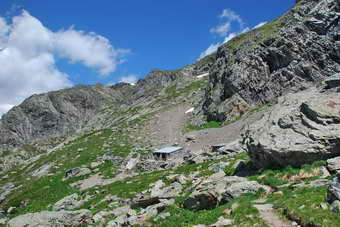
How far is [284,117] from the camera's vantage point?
24.1m

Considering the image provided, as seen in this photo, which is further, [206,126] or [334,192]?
[206,126]

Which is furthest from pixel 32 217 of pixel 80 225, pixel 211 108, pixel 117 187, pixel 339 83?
pixel 211 108

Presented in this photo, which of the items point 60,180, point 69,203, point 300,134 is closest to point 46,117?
point 60,180

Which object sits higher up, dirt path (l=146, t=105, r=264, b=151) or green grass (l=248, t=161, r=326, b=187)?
dirt path (l=146, t=105, r=264, b=151)

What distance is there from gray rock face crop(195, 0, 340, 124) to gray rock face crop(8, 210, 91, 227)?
3494 cm

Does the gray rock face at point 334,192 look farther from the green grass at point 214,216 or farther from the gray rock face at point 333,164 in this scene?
the gray rock face at point 333,164

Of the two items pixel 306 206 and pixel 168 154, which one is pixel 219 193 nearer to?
pixel 306 206

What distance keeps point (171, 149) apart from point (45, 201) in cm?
1631

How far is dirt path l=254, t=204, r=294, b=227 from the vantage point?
1436 centimetres

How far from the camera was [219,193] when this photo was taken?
19688 millimetres

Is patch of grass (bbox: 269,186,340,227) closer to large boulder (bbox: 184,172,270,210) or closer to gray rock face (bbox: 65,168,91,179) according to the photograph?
large boulder (bbox: 184,172,270,210)

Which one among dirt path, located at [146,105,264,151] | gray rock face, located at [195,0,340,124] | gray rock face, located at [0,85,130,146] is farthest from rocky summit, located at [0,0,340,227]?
gray rock face, located at [0,85,130,146]

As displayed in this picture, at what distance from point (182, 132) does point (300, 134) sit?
39023mm

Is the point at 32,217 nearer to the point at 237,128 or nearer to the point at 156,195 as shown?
the point at 156,195
